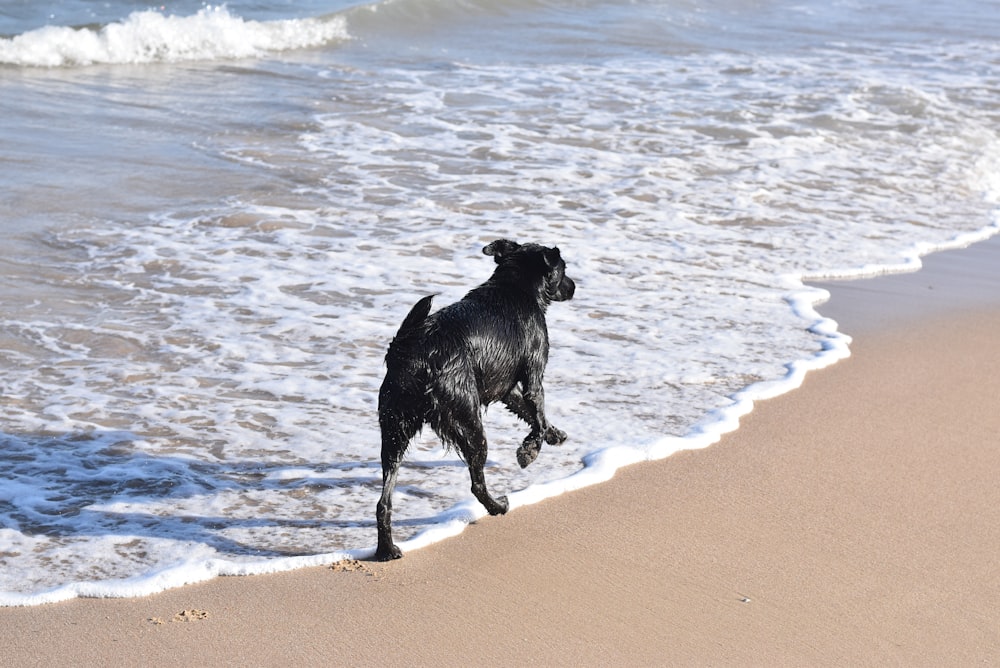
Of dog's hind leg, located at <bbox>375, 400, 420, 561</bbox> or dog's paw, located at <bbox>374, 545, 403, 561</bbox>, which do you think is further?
dog's paw, located at <bbox>374, 545, 403, 561</bbox>

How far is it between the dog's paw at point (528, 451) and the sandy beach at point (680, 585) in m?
0.19

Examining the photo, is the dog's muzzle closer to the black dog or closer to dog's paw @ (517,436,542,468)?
the black dog

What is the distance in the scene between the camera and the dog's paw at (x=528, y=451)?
188 inches

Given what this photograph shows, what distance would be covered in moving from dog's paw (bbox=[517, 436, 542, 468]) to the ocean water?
0.15 metres

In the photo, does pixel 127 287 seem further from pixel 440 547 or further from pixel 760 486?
pixel 760 486

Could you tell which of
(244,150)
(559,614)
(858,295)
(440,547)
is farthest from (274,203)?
(559,614)

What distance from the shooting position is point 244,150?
35.7 feet

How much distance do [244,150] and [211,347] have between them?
4.97 m

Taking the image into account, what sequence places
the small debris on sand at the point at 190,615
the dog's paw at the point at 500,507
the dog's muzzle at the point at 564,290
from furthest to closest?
the dog's muzzle at the point at 564,290
the dog's paw at the point at 500,507
the small debris on sand at the point at 190,615

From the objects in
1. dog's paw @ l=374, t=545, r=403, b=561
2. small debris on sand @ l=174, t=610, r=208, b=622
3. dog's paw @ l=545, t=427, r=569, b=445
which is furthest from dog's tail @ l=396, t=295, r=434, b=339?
small debris on sand @ l=174, t=610, r=208, b=622

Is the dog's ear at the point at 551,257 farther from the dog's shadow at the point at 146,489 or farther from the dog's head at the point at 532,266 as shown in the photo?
the dog's shadow at the point at 146,489

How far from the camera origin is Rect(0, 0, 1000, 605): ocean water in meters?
4.85

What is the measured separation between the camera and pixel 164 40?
16.4 metres

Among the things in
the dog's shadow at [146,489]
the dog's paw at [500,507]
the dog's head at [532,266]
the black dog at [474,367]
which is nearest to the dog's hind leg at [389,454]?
the black dog at [474,367]
